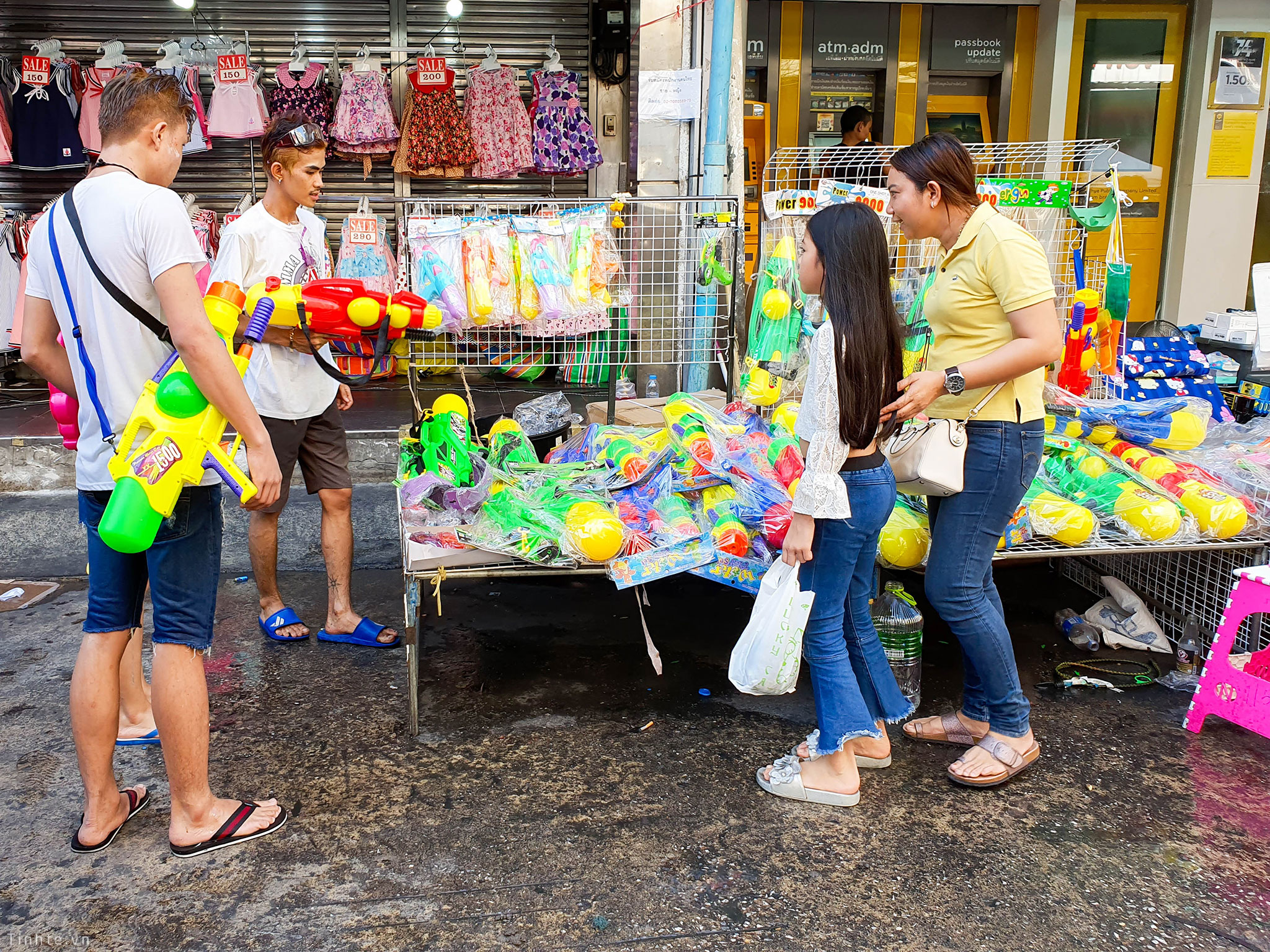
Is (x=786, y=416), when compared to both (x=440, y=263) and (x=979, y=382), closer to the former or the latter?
(x=979, y=382)

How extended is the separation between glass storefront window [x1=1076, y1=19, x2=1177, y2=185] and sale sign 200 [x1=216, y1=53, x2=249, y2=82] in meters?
6.95

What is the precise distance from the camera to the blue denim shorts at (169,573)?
2602 mm

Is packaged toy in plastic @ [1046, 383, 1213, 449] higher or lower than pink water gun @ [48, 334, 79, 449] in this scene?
lower

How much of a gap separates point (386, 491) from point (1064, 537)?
3.47 m

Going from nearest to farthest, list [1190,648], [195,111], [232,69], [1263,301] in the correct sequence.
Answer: [1190,648] → [1263,301] → [195,111] → [232,69]

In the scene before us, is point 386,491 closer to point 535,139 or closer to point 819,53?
point 535,139

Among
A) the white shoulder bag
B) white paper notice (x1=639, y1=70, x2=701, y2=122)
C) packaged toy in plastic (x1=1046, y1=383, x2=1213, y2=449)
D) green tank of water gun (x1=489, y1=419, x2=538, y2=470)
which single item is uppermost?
white paper notice (x1=639, y1=70, x2=701, y2=122)

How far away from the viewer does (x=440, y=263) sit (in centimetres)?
449

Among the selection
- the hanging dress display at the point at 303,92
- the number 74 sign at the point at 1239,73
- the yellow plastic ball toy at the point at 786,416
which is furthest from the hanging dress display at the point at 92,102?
the number 74 sign at the point at 1239,73

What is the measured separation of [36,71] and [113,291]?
234 inches

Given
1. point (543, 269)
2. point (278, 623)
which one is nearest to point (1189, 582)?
point (543, 269)

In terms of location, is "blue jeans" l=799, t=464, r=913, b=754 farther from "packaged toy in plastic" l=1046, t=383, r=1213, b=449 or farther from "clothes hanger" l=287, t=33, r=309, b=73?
"clothes hanger" l=287, t=33, r=309, b=73

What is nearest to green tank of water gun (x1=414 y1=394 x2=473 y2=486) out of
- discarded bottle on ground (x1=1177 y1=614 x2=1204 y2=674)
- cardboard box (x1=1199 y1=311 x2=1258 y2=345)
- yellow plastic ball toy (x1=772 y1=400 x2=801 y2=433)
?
yellow plastic ball toy (x1=772 y1=400 x2=801 y2=433)

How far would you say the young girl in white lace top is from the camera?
2658 mm
